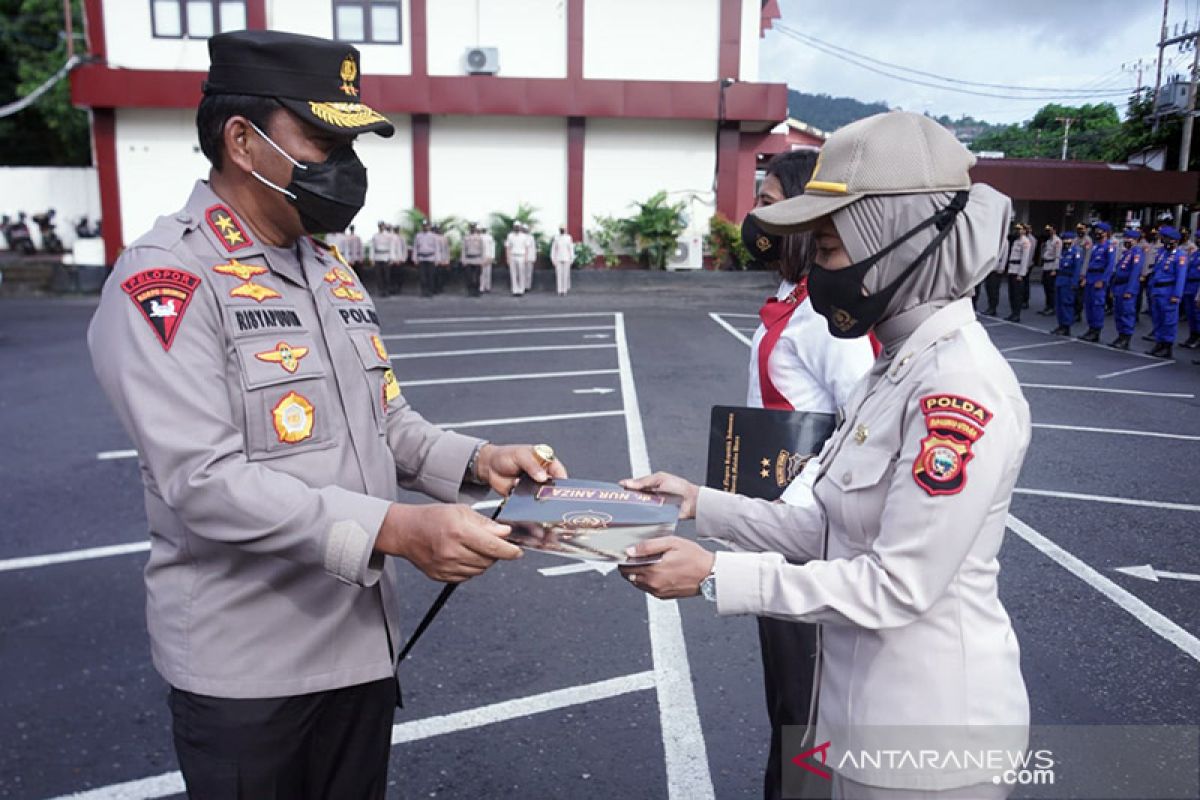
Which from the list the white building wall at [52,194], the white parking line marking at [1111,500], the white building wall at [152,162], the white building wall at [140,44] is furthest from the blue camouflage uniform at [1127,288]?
the white building wall at [52,194]

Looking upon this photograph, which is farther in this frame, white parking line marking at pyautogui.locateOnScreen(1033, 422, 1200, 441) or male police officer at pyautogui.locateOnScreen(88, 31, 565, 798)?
white parking line marking at pyautogui.locateOnScreen(1033, 422, 1200, 441)

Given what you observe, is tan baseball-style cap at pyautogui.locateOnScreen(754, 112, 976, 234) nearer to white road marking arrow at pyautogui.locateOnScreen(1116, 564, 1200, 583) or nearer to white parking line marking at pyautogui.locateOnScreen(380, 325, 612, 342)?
white road marking arrow at pyautogui.locateOnScreen(1116, 564, 1200, 583)

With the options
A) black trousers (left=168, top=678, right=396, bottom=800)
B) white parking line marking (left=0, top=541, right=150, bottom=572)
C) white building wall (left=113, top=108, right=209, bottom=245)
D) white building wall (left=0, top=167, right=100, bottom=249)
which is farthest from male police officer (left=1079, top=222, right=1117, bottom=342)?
white building wall (left=0, top=167, right=100, bottom=249)

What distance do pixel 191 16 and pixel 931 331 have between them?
25513mm

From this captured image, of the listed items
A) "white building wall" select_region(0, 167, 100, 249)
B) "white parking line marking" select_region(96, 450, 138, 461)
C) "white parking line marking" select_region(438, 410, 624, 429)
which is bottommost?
"white parking line marking" select_region(96, 450, 138, 461)

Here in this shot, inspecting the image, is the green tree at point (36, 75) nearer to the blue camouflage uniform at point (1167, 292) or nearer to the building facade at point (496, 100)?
the building facade at point (496, 100)

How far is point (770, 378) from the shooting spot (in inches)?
Result: 118

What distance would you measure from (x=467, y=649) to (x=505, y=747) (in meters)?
0.79

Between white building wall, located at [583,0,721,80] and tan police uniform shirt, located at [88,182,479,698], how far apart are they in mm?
23058

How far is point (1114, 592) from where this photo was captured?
462 centimetres

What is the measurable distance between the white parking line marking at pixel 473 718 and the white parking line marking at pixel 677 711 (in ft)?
0.37

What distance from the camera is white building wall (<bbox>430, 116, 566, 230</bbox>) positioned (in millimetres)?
24016

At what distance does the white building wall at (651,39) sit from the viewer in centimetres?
2345

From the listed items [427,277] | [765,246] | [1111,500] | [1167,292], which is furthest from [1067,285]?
[765,246]
